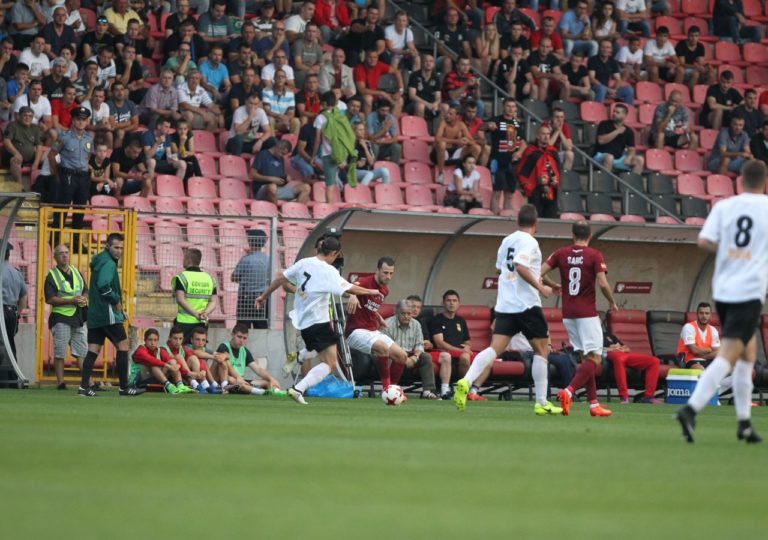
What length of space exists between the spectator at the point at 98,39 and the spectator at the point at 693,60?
41.1 ft

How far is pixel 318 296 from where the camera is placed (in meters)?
15.9

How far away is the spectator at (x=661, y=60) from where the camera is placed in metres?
30.1

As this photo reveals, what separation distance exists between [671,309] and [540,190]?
2.95m

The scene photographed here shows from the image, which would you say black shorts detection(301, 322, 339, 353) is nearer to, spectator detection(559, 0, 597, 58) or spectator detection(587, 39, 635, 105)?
spectator detection(587, 39, 635, 105)

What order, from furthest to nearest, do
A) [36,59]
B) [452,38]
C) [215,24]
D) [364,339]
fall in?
[452,38], [215,24], [36,59], [364,339]

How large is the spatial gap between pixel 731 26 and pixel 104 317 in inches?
770

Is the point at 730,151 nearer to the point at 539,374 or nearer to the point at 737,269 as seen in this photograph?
the point at 539,374

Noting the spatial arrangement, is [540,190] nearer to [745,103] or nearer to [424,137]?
[424,137]

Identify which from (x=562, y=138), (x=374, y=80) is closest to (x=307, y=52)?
(x=374, y=80)

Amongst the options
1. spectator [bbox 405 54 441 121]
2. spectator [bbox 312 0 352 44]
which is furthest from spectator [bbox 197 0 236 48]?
spectator [bbox 405 54 441 121]

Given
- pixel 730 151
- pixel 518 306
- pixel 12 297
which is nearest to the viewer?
pixel 518 306

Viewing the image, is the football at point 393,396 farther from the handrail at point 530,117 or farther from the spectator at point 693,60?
the spectator at point 693,60

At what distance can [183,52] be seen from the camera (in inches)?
948

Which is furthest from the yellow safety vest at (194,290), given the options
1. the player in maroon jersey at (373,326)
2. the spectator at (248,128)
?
the spectator at (248,128)
